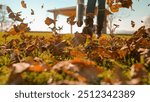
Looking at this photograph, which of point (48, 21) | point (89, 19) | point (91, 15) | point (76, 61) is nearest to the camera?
point (76, 61)

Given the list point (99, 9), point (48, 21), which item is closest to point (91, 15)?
point (48, 21)

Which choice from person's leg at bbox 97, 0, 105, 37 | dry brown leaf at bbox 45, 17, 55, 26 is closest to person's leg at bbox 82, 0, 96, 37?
person's leg at bbox 97, 0, 105, 37

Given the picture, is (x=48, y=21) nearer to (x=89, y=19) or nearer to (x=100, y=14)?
(x=89, y=19)

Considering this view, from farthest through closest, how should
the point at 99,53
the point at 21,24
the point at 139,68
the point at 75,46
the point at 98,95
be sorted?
the point at 21,24, the point at 75,46, the point at 99,53, the point at 98,95, the point at 139,68

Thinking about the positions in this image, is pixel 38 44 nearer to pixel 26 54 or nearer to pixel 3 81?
pixel 26 54

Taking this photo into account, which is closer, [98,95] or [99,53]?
[98,95]

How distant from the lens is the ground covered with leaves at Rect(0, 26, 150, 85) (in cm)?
113

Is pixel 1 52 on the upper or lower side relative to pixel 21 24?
lower

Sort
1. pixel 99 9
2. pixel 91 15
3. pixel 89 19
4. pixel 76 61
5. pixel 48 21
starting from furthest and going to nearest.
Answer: pixel 99 9, pixel 89 19, pixel 91 15, pixel 48 21, pixel 76 61

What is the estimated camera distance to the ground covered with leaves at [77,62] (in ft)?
3.70

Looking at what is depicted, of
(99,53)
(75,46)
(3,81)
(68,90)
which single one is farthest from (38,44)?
(68,90)

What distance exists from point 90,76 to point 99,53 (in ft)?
2.43

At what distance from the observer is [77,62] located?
3.74 ft

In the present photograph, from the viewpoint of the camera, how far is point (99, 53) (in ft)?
6.16
